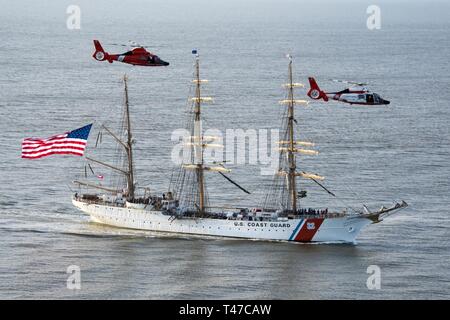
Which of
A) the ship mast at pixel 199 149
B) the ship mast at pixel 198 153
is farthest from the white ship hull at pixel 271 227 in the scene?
the ship mast at pixel 199 149

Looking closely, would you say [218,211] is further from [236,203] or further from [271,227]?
[271,227]

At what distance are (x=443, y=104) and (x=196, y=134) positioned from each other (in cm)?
A: 7450

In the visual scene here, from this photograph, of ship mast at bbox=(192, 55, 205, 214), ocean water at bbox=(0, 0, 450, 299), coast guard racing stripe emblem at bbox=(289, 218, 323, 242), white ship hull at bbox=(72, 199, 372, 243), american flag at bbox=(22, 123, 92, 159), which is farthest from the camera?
ship mast at bbox=(192, 55, 205, 214)

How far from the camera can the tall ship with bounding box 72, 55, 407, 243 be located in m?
122

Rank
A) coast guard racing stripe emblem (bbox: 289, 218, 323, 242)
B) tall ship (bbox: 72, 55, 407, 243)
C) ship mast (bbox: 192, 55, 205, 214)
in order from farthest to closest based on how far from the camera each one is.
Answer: ship mast (bbox: 192, 55, 205, 214) < tall ship (bbox: 72, 55, 407, 243) < coast guard racing stripe emblem (bbox: 289, 218, 323, 242)

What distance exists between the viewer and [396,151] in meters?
155

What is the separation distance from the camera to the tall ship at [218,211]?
399 ft

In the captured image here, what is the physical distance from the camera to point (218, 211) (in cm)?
13100

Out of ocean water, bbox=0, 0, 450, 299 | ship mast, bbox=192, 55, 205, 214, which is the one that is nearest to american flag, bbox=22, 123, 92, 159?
ocean water, bbox=0, 0, 450, 299

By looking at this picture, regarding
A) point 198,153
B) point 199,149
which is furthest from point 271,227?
point 199,149

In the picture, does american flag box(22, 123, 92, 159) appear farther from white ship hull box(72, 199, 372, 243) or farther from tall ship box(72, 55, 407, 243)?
white ship hull box(72, 199, 372, 243)
